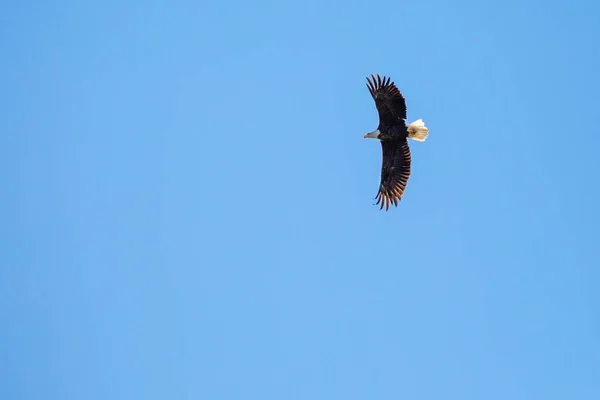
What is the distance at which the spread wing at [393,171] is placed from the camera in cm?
3688

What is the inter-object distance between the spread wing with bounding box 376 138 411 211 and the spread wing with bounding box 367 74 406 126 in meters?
0.90

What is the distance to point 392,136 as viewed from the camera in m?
36.4

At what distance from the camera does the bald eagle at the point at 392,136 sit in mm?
35406

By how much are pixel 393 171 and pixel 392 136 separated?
4.28 ft

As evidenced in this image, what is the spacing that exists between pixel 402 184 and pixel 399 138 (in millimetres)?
1520

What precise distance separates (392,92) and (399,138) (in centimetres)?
182

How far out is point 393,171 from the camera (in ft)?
122

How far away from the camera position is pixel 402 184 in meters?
37.0

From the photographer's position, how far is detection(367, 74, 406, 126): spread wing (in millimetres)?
35219

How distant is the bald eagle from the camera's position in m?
35.4

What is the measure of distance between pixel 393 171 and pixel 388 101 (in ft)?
8.69

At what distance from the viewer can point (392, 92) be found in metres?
35.2

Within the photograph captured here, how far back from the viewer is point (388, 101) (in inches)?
1399

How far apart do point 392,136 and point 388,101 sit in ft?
4.43
